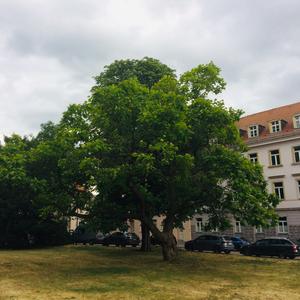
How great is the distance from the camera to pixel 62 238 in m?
44.5

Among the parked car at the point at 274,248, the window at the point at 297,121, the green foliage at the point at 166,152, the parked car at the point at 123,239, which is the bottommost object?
the parked car at the point at 274,248

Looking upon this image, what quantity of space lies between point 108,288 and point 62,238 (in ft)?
102

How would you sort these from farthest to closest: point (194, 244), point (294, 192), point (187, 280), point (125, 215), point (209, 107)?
1. point (294, 192)
2. point (194, 244)
3. point (125, 215)
4. point (209, 107)
5. point (187, 280)

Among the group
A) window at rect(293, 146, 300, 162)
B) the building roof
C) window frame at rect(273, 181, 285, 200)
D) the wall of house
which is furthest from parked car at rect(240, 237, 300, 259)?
the building roof

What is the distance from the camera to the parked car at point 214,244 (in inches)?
1294

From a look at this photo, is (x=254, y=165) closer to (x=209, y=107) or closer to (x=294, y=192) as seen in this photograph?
(x=209, y=107)

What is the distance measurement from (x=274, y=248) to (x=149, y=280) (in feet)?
50.8

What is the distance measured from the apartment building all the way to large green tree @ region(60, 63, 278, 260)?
17538 millimetres

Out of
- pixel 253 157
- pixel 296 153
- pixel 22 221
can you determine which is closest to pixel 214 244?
pixel 296 153

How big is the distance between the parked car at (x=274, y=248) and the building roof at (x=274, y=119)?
15576mm

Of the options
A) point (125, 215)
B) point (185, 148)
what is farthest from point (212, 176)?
point (125, 215)

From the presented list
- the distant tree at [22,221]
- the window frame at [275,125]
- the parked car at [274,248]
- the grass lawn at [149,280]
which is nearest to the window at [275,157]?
the window frame at [275,125]

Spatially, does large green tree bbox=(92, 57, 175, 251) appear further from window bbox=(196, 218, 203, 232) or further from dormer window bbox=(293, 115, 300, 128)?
window bbox=(196, 218, 203, 232)

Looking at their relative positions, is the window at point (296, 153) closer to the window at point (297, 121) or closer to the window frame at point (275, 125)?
the window at point (297, 121)
